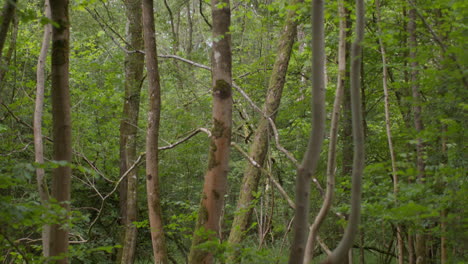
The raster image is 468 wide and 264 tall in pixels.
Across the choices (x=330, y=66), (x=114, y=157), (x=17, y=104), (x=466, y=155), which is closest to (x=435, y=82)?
(x=466, y=155)

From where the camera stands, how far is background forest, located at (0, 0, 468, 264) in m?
4.61

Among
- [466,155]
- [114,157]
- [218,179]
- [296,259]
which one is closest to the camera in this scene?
[296,259]

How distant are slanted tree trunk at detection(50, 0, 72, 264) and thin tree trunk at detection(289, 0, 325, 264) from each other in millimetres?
1776

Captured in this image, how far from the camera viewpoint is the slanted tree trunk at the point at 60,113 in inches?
134

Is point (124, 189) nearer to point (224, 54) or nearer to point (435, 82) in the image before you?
point (224, 54)

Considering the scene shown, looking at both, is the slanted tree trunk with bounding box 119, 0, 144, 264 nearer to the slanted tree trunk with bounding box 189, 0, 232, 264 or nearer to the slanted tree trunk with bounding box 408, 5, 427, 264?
the slanted tree trunk with bounding box 189, 0, 232, 264

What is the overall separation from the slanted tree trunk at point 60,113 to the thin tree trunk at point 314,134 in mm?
1776

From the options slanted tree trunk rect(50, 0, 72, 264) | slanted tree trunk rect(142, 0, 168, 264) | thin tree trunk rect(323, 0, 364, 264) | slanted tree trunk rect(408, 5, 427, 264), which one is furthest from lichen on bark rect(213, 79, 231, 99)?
slanted tree trunk rect(408, 5, 427, 264)

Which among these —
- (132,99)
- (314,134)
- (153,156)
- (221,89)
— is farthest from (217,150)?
(132,99)

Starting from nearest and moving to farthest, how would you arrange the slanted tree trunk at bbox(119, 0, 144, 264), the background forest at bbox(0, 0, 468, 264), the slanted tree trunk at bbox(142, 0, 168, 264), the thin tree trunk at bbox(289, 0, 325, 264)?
the thin tree trunk at bbox(289, 0, 325, 264) → the background forest at bbox(0, 0, 468, 264) → the slanted tree trunk at bbox(142, 0, 168, 264) → the slanted tree trunk at bbox(119, 0, 144, 264)

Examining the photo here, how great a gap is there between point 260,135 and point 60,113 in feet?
14.2

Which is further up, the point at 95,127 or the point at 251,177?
the point at 95,127

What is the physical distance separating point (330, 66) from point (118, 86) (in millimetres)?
6127

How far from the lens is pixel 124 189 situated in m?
10.8
